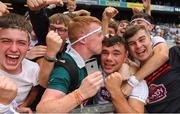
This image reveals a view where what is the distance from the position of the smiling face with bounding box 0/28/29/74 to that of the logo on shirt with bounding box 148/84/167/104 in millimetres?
978

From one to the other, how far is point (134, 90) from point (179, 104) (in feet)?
1.31

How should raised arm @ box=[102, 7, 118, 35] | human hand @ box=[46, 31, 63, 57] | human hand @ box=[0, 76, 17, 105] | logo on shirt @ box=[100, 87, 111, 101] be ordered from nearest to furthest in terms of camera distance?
1. human hand @ box=[0, 76, 17, 105]
2. human hand @ box=[46, 31, 63, 57]
3. logo on shirt @ box=[100, 87, 111, 101]
4. raised arm @ box=[102, 7, 118, 35]

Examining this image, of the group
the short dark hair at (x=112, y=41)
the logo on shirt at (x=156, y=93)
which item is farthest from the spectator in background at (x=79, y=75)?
the logo on shirt at (x=156, y=93)

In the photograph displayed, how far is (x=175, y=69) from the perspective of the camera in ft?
8.16

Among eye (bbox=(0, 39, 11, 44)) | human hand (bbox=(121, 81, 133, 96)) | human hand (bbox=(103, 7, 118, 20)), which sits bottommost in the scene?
human hand (bbox=(121, 81, 133, 96))

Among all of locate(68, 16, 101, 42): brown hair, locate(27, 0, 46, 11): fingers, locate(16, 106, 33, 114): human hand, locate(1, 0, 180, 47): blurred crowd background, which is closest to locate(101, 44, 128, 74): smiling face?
locate(68, 16, 101, 42): brown hair

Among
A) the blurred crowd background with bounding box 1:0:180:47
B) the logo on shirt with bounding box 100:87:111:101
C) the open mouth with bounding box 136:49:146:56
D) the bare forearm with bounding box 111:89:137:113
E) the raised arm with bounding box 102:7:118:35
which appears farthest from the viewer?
the blurred crowd background with bounding box 1:0:180:47

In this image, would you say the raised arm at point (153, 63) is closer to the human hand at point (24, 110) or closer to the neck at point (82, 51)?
the neck at point (82, 51)

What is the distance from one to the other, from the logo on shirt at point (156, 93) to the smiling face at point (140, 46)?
0.79ft

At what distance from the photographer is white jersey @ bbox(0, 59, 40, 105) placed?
206 centimetres

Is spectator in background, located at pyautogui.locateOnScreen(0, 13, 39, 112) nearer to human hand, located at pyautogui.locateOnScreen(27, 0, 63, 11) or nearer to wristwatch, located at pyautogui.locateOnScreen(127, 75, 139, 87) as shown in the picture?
human hand, located at pyautogui.locateOnScreen(27, 0, 63, 11)

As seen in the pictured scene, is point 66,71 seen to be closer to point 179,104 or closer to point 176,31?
point 179,104

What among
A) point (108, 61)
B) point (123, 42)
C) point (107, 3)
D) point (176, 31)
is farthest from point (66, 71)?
point (176, 31)

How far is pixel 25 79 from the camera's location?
207 centimetres
